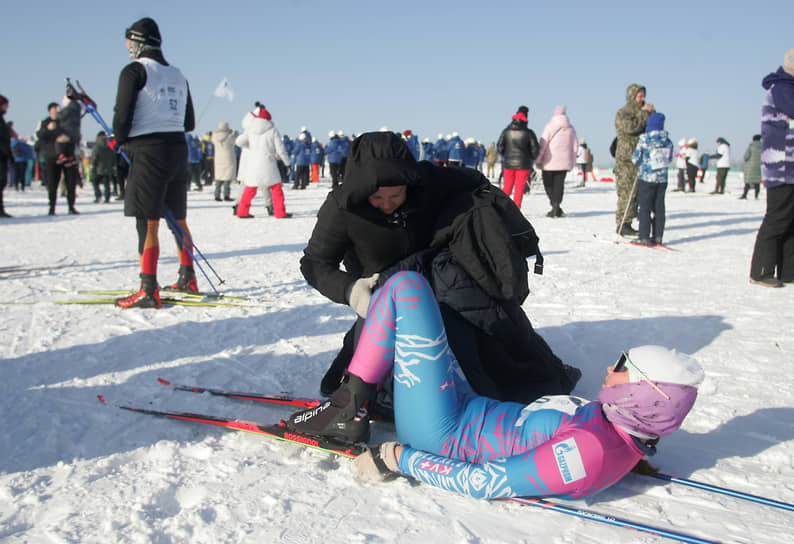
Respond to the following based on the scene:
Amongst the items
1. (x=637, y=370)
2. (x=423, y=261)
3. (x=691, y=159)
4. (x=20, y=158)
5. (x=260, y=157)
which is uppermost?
(x=691, y=159)

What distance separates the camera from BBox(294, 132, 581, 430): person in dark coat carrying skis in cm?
221

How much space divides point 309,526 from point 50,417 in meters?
1.42

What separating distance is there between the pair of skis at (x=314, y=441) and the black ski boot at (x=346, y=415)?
43 millimetres

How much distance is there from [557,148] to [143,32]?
7388 mm

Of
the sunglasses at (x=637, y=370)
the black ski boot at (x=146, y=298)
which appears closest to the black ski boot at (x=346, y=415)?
the sunglasses at (x=637, y=370)

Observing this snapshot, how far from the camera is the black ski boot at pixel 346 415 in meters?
2.03

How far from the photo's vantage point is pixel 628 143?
7867 mm

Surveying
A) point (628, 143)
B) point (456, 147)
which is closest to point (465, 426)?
point (628, 143)

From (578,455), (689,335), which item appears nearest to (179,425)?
(578,455)

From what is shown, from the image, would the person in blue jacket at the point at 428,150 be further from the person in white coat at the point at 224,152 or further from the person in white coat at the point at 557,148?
the person in white coat at the point at 557,148

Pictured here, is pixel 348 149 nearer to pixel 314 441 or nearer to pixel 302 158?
Answer: pixel 314 441

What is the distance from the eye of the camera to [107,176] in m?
13.5

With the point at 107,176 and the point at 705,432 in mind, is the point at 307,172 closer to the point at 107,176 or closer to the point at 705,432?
the point at 107,176

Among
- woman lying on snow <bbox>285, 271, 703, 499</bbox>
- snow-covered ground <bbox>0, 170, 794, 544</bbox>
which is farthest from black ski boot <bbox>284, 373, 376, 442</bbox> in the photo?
snow-covered ground <bbox>0, 170, 794, 544</bbox>
